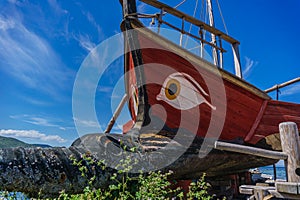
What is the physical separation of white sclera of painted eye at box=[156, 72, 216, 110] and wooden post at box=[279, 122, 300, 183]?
177 centimetres

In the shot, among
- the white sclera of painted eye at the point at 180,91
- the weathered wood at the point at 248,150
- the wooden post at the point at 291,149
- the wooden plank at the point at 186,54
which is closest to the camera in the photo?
the wooden post at the point at 291,149

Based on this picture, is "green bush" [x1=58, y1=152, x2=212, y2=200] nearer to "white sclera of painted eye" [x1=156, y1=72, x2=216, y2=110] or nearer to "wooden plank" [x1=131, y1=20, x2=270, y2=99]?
"white sclera of painted eye" [x1=156, y1=72, x2=216, y2=110]

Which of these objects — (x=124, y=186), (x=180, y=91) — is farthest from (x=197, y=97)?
(x=124, y=186)

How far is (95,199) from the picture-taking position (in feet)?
9.64

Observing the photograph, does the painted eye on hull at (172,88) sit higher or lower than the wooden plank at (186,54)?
lower

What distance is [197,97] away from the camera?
4992mm

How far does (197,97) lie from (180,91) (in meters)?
0.38

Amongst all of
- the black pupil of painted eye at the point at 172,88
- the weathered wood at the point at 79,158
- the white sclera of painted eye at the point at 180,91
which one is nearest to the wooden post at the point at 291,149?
the weathered wood at the point at 79,158

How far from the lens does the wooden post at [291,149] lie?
132 inches

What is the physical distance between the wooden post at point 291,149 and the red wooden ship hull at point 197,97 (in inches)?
64.9

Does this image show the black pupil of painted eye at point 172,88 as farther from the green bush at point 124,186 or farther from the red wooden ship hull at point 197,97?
the green bush at point 124,186

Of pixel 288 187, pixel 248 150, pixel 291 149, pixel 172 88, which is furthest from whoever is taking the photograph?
pixel 172 88

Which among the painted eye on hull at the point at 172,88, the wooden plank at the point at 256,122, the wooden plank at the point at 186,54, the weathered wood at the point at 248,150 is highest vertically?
the wooden plank at the point at 186,54

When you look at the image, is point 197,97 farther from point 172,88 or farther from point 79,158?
point 79,158
